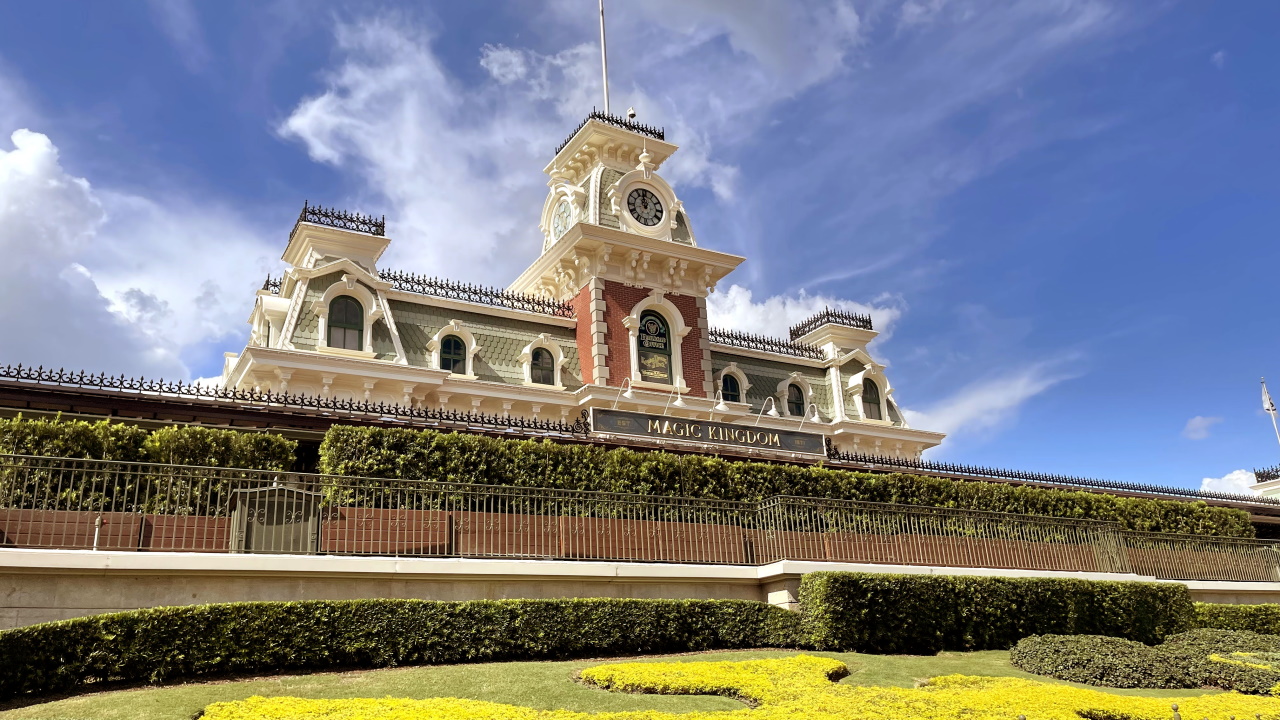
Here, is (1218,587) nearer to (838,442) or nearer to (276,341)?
(838,442)

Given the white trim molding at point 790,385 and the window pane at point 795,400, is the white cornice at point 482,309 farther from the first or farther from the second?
the window pane at point 795,400

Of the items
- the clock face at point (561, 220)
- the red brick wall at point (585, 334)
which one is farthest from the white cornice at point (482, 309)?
the clock face at point (561, 220)

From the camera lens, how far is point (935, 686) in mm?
11727

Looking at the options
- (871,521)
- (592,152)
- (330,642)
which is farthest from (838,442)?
(330,642)

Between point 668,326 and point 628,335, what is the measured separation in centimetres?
175

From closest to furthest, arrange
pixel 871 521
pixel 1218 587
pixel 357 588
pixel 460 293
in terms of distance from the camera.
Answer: pixel 357 588 → pixel 871 521 → pixel 1218 587 → pixel 460 293

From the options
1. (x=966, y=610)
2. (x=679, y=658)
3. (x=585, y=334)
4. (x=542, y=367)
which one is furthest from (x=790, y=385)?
(x=679, y=658)

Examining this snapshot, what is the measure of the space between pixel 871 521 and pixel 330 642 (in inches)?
385

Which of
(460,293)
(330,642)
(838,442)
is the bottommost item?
(330,642)

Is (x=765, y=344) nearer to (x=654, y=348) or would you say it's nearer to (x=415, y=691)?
(x=654, y=348)

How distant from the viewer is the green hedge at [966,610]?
14.0 meters

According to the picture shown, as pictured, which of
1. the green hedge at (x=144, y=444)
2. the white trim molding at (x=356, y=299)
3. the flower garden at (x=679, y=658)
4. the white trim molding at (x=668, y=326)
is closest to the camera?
the flower garden at (x=679, y=658)

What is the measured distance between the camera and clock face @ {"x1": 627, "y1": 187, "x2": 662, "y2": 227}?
31634mm

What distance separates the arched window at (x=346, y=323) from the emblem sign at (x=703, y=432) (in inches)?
328
